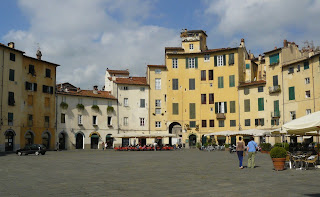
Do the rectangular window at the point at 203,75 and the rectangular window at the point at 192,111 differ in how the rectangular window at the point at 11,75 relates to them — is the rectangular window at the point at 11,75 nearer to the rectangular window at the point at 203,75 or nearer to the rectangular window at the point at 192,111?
the rectangular window at the point at 192,111

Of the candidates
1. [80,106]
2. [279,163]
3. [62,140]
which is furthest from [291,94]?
[279,163]

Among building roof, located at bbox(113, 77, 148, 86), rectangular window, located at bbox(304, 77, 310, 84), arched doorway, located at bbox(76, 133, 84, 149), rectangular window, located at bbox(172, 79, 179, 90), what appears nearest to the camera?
rectangular window, located at bbox(304, 77, 310, 84)

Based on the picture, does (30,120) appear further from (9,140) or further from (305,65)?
(305,65)

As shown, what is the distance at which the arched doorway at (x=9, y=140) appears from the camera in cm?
4609

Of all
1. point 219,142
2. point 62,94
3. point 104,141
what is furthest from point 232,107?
point 62,94

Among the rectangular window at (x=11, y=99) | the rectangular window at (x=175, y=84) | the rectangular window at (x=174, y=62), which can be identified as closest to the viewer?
the rectangular window at (x=11, y=99)

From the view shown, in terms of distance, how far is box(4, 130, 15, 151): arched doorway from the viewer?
46.1 metres

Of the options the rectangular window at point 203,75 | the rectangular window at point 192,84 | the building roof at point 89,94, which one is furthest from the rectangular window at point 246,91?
the building roof at point 89,94

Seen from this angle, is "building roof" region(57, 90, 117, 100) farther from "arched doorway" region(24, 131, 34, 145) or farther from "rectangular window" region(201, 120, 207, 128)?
"rectangular window" region(201, 120, 207, 128)

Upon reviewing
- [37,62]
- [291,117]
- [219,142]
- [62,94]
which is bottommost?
[219,142]

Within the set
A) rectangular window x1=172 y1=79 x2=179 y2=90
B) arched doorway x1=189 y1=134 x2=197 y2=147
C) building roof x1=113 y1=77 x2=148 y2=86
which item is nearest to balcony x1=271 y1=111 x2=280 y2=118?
arched doorway x1=189 y1=134 x2=197 y2=147

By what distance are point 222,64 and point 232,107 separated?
305 inches

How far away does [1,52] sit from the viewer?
4569 cm

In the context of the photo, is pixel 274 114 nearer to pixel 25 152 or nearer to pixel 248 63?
pixel 248 63
